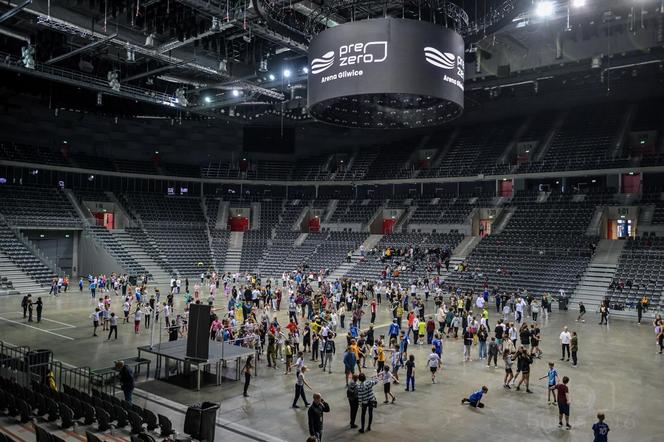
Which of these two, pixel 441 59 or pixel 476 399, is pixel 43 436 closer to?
pixel 476 399

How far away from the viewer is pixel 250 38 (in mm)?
27750

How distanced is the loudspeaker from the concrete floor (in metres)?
1.10

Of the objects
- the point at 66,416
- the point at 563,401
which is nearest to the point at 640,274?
the point at 563,401

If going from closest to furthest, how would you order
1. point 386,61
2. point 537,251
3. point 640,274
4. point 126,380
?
point 126,380 → point 386,61 → point 640,274 → point 537,251

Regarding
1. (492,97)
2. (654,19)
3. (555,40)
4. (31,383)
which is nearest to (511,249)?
(492,97)

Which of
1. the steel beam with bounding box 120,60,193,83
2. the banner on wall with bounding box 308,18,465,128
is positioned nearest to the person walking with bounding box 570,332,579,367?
the banner on wall with bounding box 308,18,465,128

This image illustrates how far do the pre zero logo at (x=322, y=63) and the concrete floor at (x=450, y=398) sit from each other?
30.9ft

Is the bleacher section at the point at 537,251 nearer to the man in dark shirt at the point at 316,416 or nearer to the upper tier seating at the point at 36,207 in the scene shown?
the man in dark shirt at the point at 316,416

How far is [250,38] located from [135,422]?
21.8 metres

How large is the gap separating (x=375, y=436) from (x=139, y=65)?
104 feet

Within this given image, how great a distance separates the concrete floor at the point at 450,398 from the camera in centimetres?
1227

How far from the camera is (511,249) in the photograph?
3997cm

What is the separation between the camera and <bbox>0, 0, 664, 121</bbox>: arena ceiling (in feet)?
76.6

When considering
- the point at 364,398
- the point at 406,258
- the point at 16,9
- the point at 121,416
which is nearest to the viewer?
the point at 121,416
